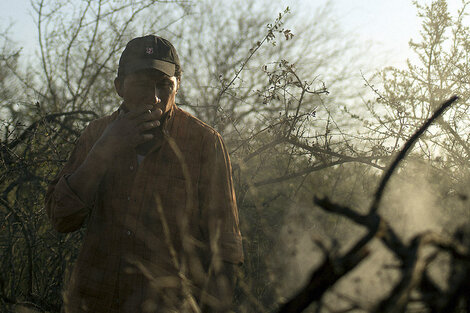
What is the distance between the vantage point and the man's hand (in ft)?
7.14

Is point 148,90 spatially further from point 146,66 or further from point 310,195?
point 310,195

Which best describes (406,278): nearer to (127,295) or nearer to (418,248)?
(418,248)

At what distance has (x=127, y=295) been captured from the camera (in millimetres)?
2182

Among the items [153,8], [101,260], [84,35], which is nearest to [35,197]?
[101,260]

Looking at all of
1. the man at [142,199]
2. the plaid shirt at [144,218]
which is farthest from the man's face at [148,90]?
the plaid shirt at [144,218]

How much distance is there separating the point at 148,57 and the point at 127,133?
0.47 m

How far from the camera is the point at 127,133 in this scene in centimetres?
219

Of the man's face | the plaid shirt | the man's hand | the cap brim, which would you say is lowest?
the plaid shirt

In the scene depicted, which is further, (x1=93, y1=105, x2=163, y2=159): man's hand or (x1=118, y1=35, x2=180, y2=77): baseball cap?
(x1=118, y1=35, x2=180, y2=77): baseball cap

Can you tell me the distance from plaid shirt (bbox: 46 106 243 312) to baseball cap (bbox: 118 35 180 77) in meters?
0.29

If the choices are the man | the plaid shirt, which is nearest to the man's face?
the man

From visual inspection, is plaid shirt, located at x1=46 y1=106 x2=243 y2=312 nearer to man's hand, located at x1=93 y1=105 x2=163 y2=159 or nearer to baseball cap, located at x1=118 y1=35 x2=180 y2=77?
man's hand, located at x1=93 y1=105 x2=163 y2=159

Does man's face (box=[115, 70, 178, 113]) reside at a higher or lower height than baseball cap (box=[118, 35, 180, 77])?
lower

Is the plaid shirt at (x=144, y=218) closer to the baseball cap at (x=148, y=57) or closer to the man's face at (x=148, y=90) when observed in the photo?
the man's face at (x=148, y=90)
